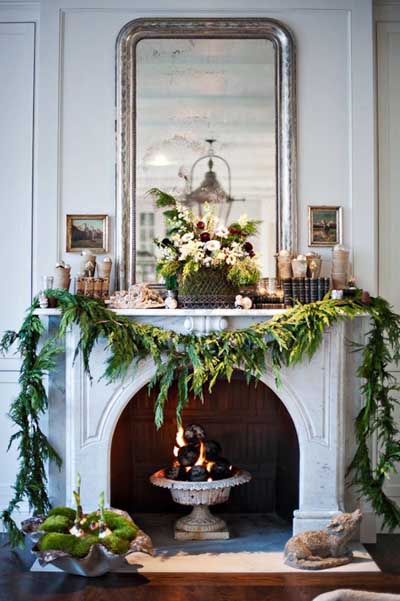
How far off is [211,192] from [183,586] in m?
2.39

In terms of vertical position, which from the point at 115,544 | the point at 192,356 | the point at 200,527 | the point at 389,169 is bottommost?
the point at 200,527

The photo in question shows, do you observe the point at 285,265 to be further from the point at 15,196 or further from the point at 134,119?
the point at 15,196

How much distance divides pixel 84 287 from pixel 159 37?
5.56ft

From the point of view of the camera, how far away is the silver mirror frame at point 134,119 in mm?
5000

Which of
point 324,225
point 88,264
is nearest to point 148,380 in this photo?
point 88,264

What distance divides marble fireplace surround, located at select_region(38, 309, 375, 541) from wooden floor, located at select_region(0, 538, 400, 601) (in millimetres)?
506

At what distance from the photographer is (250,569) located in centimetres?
437

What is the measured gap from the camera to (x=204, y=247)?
4.60 metres

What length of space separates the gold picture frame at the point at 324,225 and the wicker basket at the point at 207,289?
716 millimetres

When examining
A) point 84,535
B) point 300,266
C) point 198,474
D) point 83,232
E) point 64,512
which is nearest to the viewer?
point 84,535

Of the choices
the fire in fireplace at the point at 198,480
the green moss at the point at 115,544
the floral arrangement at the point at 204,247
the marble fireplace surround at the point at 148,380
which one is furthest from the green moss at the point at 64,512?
the floral arrangement at the point at 204,247

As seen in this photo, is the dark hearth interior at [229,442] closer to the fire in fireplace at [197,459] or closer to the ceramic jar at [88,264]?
the fire in fireplace at [197,459]

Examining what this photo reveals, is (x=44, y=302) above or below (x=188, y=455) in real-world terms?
above

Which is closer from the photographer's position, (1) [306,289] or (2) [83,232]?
(1) [306,289]
